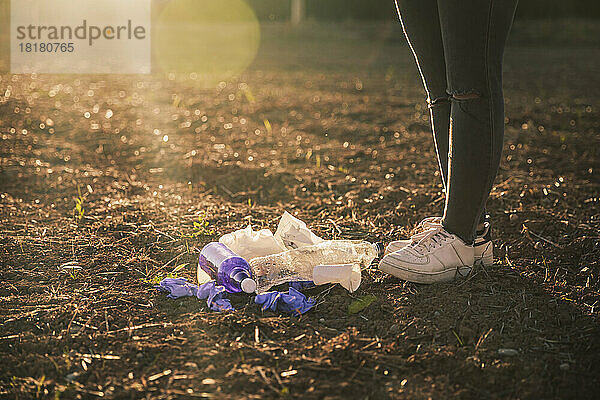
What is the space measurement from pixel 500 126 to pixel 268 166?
7.69ft

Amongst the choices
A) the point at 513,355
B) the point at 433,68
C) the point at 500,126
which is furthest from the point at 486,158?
the point at 513,355

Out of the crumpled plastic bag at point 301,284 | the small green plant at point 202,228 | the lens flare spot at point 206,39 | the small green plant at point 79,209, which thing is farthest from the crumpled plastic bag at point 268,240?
the lens flare spot at point 206,39

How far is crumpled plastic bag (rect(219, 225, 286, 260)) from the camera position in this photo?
8.75 ft

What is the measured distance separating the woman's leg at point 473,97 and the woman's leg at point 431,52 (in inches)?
7.4

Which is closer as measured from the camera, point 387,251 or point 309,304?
point 309,304

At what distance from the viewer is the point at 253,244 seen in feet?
8.79

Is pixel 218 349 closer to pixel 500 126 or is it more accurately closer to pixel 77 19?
pixel 500 126

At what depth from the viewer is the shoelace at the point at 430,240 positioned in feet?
8.41

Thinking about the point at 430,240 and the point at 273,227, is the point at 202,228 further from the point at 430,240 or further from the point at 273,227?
the point at 430,240

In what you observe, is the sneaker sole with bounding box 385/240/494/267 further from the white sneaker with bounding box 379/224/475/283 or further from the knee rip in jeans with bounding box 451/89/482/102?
the knee rip in jeans with bounding box 451/89/482/102

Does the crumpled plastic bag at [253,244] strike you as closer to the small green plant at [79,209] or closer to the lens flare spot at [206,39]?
the small green plant at [79,209]

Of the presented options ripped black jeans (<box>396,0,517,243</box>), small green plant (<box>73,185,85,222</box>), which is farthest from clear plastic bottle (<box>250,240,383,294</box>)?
small green plant (<box>73,185,85,222</box>)

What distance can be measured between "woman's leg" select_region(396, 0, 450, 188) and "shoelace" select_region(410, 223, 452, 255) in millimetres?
256

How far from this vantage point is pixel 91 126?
584 cm
